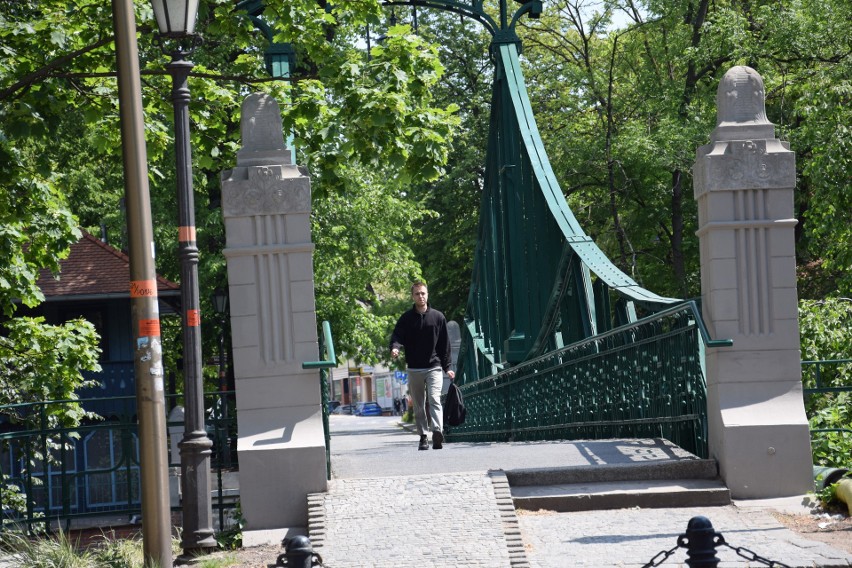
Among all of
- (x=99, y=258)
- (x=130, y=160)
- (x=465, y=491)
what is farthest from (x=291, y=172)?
(x=99, y=258)

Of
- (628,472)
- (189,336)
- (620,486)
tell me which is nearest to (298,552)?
(189,336)

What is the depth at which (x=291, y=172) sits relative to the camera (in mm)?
9367

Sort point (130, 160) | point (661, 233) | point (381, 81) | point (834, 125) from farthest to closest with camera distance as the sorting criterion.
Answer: point (661, 233), point (834, 125), point (381, 81), point (130, 160)

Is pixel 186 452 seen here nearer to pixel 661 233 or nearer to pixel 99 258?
pixel 99 258

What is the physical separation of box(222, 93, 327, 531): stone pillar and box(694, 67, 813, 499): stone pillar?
309cm

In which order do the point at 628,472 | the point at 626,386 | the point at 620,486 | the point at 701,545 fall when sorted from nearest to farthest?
the point at 701,545
the point at 620,486
the point at 628,472
the point at 626,386

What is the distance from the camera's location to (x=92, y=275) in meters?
27.5

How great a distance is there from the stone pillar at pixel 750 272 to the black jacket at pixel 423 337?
2.80m

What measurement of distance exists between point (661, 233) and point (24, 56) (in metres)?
22.9

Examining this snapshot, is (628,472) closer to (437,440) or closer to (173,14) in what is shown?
(437,440)

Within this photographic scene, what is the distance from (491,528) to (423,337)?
11.9ft

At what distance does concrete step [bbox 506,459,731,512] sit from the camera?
8602 mm

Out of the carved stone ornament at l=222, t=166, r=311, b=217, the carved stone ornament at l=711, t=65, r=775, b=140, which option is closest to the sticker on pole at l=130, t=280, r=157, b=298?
the carved stone ornament at l=222, t=166, r=311, b=217

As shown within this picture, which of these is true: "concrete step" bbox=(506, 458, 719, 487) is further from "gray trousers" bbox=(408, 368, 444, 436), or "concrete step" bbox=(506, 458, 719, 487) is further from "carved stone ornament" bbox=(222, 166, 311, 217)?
"carved stone ornament" bbox=(222, 166, 311, 217)
